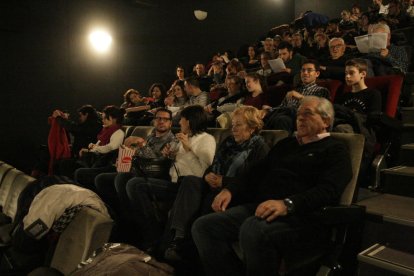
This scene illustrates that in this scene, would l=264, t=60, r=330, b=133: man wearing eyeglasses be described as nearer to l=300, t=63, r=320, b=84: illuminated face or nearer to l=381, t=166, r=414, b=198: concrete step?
l=300, t=63, r=320, b=84: illuminated face

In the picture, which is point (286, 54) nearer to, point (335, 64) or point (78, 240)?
point (335, 64)

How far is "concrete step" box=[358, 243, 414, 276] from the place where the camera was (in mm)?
1556

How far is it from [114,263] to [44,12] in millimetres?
5083

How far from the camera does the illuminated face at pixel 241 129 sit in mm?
2125

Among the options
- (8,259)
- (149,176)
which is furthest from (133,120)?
(8,259)

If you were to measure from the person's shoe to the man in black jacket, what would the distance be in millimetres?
231

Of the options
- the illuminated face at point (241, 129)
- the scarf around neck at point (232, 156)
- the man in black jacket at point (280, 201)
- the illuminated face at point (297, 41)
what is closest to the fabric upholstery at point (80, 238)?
the man in black jacket at point (280, 201)

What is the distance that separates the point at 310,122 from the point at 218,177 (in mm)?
554

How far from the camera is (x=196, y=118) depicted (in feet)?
8.29

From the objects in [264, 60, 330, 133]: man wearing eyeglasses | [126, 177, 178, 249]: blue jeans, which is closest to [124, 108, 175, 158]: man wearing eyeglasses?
[126, 177, 178, 249]: blue jeans

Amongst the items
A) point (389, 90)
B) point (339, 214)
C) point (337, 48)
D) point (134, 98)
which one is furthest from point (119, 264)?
point (134, 98)

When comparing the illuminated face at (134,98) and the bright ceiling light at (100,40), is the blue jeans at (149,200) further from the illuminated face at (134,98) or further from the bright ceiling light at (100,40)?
the bright ceiling light at (100,40)

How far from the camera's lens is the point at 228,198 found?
6.15ft

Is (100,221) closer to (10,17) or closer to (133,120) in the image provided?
(133,120)
